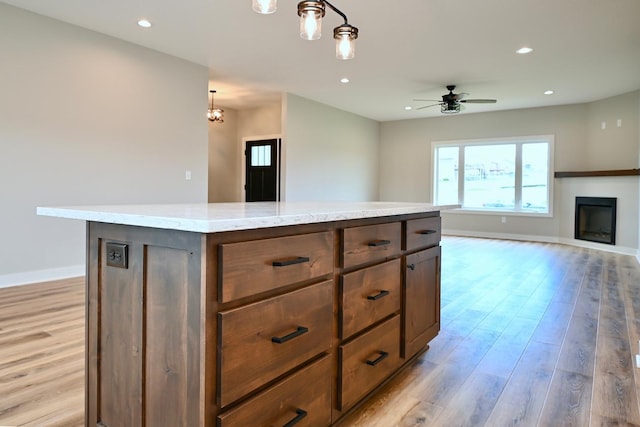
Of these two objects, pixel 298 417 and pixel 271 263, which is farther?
pixel 298 417

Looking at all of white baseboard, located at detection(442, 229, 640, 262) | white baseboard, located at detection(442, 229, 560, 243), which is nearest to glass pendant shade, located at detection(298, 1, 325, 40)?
white baseboard, located at detection(442, 229, 640, 262)

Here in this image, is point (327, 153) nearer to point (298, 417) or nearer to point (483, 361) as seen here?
point (483, 361)

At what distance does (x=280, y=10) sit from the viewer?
3684 millimetres

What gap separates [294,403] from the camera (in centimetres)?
134

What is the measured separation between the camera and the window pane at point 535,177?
793 cm

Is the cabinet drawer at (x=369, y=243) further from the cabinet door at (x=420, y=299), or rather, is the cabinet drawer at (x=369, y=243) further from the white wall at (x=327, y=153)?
the white wall at (x=327, y=153)

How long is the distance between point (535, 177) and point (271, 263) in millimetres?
8175

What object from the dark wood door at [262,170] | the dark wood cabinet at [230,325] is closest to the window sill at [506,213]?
the dark wood door at [262,170]

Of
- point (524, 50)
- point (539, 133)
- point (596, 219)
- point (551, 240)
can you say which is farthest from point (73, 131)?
point (596, 219)

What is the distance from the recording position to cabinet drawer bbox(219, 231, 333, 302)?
1.09m

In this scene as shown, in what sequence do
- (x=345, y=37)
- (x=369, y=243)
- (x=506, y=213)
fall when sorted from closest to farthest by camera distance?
1. (x=369, y=243)
2. (x=345, y=37)
3. (x=506, y=213)

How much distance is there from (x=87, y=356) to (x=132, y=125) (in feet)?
12.5

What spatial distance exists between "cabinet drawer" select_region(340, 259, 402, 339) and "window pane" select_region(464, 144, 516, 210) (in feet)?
24.0

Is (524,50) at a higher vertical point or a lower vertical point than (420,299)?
higher
